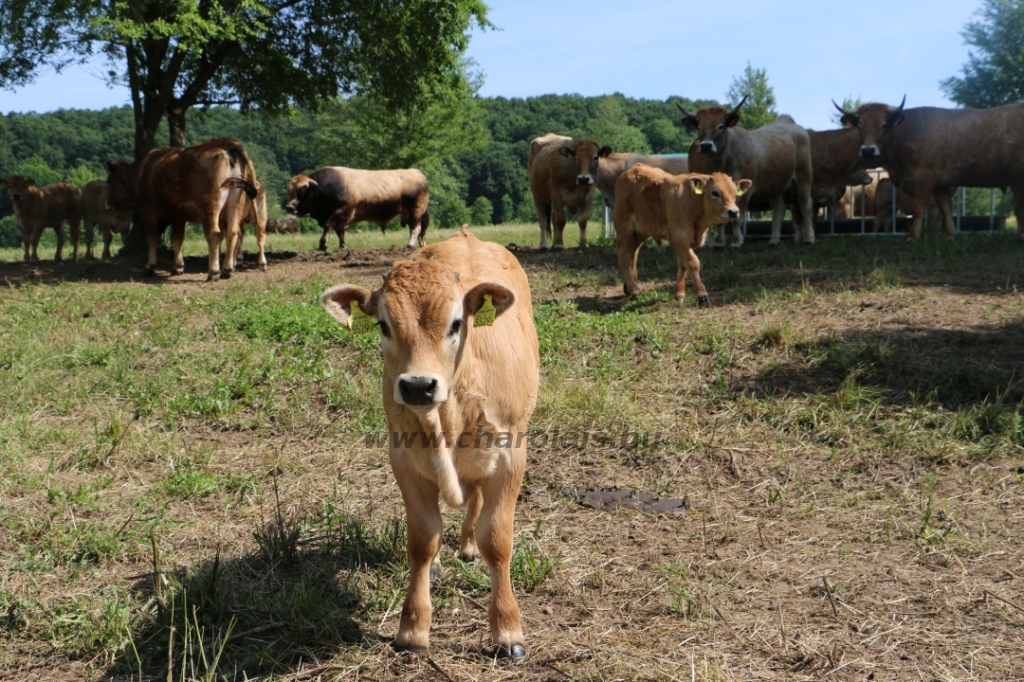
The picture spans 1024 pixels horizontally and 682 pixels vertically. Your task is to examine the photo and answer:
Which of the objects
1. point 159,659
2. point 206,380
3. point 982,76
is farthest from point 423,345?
point 982,76

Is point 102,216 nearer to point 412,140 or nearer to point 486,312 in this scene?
point 486,312

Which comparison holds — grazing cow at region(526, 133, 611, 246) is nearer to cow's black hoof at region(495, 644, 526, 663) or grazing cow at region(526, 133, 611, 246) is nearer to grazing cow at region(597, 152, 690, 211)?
grazing cow at region(597, 152, 690, 211)

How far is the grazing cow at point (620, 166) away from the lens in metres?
19.4

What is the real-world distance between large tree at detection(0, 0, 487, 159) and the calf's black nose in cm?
1252

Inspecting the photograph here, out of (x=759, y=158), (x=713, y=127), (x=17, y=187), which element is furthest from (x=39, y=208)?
(x=759, y=158)

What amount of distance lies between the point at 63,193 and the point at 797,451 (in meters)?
18.8

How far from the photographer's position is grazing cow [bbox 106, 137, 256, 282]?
13.6 meters

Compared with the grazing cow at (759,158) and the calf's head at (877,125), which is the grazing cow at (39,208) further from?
the calf's head at (877,125)

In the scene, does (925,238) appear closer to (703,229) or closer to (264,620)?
(703,229)

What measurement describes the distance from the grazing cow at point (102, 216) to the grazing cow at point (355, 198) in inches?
143

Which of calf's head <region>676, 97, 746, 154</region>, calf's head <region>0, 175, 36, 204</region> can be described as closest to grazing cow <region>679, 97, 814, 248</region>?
calf's head <region>676, 97, 746, 154</region>

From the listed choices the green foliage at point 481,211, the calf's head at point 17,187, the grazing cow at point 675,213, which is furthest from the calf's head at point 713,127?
the green foliage at point 481,211

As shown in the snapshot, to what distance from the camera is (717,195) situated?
10.5 metres

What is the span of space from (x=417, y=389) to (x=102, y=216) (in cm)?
1768
